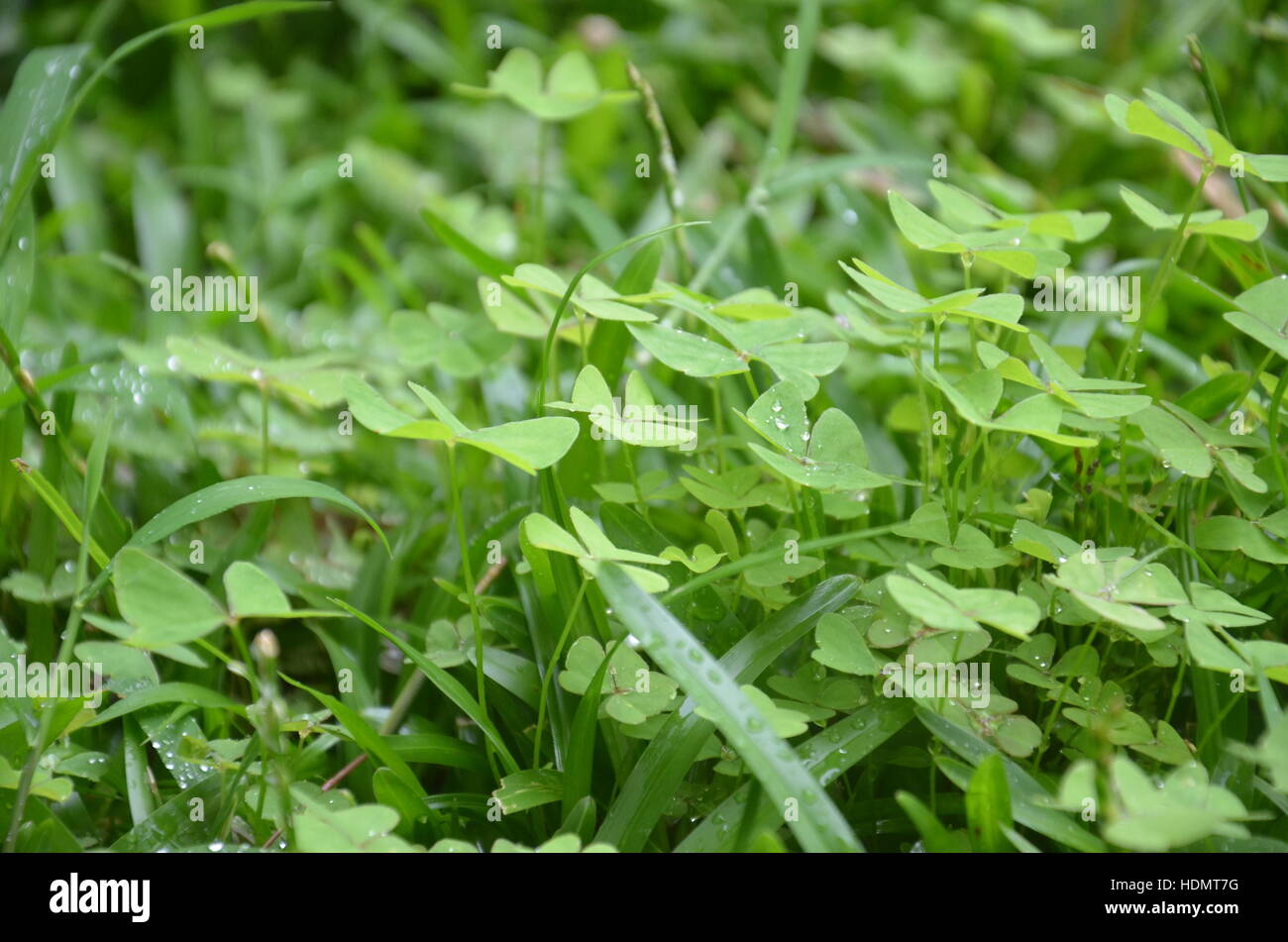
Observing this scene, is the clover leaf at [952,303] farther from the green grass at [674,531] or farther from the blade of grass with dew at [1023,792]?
the blade of grass with dew at [1023,792]

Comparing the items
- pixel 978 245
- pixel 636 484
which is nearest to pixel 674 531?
pixel 636 484

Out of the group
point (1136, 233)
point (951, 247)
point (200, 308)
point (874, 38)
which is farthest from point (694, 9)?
point (951, 247)

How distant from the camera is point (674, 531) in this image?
4.49 ft

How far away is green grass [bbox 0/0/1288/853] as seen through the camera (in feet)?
3.22

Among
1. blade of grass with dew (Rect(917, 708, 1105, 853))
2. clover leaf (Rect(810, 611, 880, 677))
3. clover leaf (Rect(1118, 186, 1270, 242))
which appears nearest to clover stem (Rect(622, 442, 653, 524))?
clover leaf (Rect(810, 611, 880, 677))

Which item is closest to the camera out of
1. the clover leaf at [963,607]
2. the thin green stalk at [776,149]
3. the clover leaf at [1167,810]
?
the clover leaf at [1167,810]

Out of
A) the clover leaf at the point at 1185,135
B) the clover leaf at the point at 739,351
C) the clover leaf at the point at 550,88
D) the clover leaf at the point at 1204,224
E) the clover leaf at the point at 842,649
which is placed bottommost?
the clover leaf at the point at 842,649

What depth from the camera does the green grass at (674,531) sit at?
3.22ft

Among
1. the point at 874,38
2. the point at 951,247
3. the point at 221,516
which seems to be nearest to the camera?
the point at 951,247

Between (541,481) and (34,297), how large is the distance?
4.66 ft

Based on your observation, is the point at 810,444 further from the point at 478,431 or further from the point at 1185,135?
the point at 1185,135

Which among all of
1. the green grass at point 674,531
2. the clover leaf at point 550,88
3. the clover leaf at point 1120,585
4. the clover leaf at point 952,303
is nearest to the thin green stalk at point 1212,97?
the green grass at point 674,531

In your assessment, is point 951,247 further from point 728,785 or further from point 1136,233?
point 1136,233

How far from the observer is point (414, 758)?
3.63 ft
